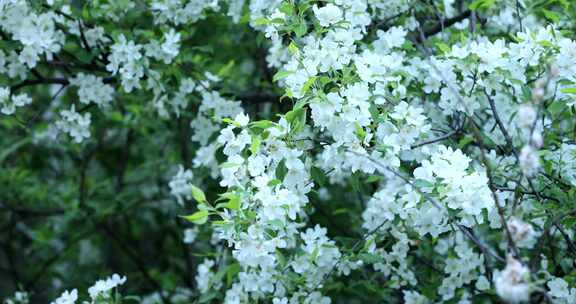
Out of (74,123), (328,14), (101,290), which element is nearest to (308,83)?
(328,14)

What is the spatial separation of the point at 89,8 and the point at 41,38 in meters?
0.27

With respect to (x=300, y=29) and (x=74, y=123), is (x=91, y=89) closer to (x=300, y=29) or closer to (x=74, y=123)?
(x=74, y=123)

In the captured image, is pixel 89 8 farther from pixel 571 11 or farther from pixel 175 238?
pixel 175 238

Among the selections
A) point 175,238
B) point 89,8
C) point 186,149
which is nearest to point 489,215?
point 89,8

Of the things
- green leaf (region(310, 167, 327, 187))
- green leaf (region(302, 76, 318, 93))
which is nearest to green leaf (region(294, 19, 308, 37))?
green leaf (region(302, 76, 318, 93))

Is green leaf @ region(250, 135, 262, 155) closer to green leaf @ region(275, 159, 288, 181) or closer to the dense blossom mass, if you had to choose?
the dense blossom mass

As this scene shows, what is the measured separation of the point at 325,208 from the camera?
16.4ft

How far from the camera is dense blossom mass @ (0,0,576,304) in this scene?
8.90ft

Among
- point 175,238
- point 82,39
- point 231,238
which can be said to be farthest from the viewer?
point 175,238

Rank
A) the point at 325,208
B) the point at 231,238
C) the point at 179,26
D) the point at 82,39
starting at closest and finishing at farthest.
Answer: the point at 231,238 < the point at 82,39 < the point at 179,26 < the point at 325,208

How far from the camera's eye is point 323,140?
115 inches

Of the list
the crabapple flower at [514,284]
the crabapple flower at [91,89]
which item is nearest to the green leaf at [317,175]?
the crabapple flower at [514,284]

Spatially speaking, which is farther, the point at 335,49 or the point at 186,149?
the point at 186,149

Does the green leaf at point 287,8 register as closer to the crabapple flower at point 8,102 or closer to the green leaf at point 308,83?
the green leaf at point 308,83
